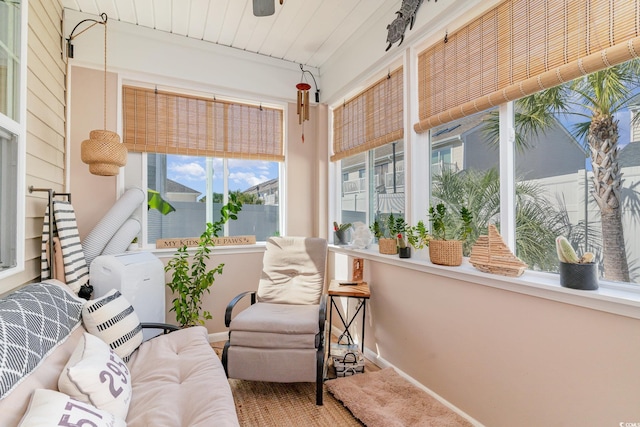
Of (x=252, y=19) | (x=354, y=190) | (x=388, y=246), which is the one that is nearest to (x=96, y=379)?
(x=388, y=246)

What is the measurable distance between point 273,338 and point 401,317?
0.95 metres

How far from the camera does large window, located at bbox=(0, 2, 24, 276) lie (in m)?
1.57

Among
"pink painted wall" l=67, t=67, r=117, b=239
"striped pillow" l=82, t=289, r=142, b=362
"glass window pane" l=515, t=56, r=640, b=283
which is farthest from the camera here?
"pink painted wall" l=67, t=67, r=117, b=239

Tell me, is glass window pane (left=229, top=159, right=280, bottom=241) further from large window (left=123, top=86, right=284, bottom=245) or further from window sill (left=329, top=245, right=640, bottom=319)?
window sill (left=329, top=245, right=640, bottom=319)

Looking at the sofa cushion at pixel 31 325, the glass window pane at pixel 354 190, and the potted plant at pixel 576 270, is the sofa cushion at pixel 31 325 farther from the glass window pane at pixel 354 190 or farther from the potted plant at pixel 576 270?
the glass window pane at pixel 354 190

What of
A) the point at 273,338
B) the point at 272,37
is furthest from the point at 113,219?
the point at 272,37

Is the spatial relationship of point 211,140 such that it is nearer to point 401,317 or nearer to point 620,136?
point 401,317

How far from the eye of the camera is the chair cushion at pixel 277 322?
217cm

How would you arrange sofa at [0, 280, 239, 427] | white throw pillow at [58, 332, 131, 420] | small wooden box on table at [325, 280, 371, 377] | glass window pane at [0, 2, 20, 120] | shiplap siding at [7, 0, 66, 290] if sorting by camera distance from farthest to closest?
small wooden box on table at [325, 280, 371, 377] → shiplap siding at [7, 0, 66, 290] → glass window pane at [0, 2, 20, 120] → white throw pillow at [58, 332, 131, 420] → sofa at [0, 280, 239, 427]

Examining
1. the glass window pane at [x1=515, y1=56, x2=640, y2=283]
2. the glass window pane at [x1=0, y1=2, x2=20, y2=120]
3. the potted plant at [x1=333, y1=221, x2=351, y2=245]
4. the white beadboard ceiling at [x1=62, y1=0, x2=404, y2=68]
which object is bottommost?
the potted plant at [x1=333, y1=221, x2=351, y2=245]

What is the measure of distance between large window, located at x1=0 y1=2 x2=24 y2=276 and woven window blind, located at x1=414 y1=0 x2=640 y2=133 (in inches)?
95.5

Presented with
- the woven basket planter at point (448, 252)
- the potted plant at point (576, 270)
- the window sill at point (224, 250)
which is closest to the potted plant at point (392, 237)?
the woven basket planter at point (448, 252)

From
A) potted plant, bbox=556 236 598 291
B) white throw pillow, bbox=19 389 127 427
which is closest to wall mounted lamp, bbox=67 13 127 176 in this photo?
white throw pillow, bbox=19 389 127 427

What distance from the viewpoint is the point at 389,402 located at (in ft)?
6.59
